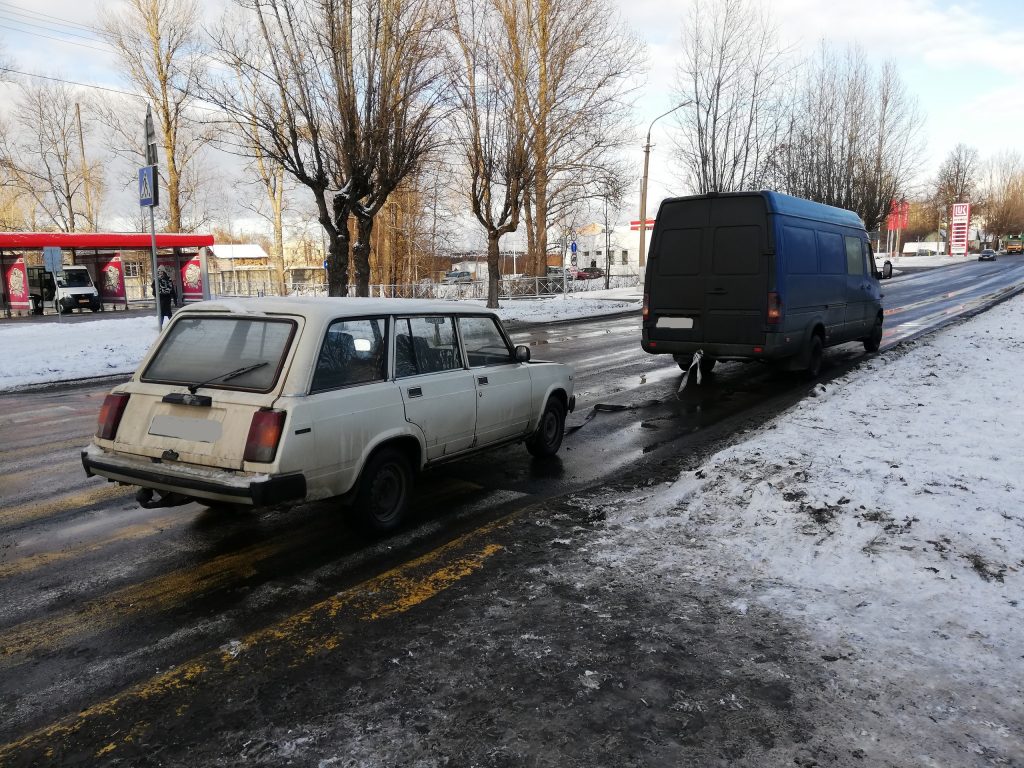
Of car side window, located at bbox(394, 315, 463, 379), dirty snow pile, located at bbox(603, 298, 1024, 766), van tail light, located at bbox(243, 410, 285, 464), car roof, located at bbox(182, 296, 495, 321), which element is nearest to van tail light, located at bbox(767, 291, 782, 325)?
dirty snow pile, located at bbox(603, 298, 1024, 766)

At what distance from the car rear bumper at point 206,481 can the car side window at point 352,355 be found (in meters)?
0.61

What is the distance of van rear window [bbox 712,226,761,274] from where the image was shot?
381 inches

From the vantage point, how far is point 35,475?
6328 mm

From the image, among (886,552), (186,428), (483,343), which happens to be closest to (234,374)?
(186,428)

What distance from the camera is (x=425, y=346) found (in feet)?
17.1

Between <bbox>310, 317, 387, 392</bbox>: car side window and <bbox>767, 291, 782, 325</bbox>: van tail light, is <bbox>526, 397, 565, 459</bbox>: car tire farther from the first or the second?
<bbox>767, 291, 782, 325</bbox>: van tail light

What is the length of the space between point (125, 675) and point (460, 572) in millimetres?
1768

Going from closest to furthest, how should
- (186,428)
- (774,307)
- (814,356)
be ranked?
(186,428)
(774,307)
(814,356)

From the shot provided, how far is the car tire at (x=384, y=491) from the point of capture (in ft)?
15.1

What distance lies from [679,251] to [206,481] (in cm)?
799

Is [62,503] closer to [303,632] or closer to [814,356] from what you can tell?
[303,632]

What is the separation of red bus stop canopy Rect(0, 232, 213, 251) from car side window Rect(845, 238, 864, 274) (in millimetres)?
26022

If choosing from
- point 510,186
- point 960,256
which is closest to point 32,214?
point 510,186

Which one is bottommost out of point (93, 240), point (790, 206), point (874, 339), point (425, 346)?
point (874, 339)
